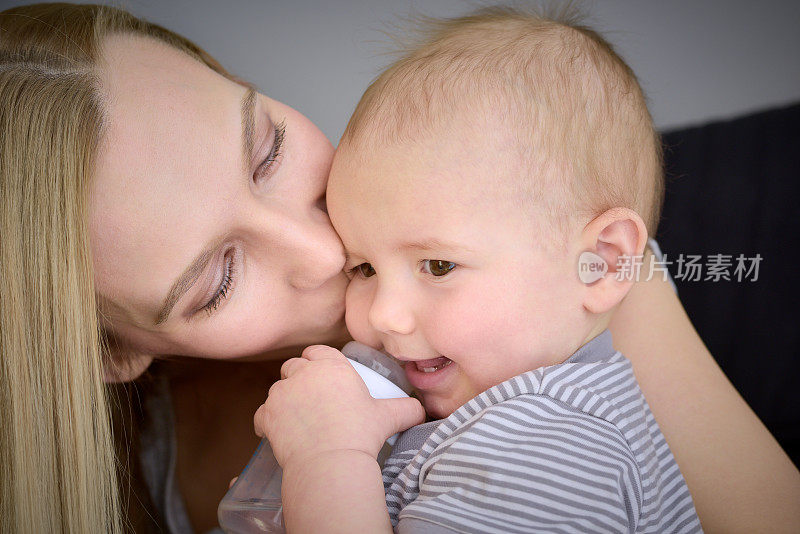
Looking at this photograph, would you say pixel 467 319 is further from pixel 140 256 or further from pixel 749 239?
pixel 749 239

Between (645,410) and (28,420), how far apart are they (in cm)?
105

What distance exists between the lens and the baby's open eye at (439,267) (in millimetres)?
998

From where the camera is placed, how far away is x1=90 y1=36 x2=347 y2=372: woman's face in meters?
0.98

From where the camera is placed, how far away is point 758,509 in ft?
3.55

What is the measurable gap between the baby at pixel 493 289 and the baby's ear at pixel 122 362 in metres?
0.42

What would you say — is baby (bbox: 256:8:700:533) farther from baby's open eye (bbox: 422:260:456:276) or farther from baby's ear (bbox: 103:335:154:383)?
baby's ear (bbox: 103:335:154:383)

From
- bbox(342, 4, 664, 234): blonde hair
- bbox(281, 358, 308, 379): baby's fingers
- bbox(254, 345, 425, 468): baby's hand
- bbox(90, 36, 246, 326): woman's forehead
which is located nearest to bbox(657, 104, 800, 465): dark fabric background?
bbox(342, 4, 664, 234): blonde hair

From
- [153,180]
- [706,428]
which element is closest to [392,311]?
[153,180]

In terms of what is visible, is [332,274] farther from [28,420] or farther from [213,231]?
[28,420]

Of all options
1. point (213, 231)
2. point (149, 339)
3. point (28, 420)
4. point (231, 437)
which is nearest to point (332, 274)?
point (213, 231)

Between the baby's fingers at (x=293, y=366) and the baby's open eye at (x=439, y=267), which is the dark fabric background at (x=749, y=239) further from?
the baby's fingers at (x=293, y=366)

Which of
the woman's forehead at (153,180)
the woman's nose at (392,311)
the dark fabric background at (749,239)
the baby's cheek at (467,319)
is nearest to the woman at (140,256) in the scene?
the woman's forehead at (153,180)

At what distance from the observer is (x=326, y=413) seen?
950 mm

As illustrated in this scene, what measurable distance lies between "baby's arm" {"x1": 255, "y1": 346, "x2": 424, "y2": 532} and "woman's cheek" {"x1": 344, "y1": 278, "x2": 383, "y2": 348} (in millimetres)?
77
